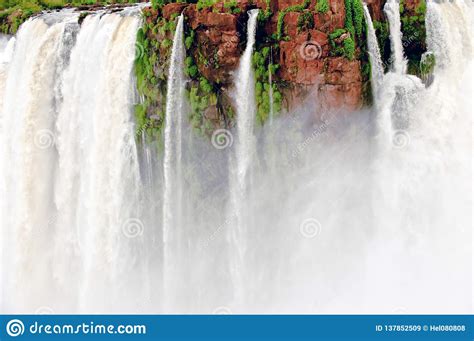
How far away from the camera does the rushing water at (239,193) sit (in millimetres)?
15148

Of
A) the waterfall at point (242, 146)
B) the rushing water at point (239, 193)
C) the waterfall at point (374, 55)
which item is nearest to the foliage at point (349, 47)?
the waterfall at point (374, 55)

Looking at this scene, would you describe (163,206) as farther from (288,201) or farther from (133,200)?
(288,201)

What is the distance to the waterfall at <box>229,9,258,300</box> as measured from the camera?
15.4 meters

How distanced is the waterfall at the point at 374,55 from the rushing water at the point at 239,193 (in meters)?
0.04

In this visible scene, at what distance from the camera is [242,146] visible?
16000mm

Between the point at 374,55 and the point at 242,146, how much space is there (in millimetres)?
4357

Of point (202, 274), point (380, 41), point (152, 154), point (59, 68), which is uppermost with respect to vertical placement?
point (59, 68)

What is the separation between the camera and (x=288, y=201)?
52.8ft

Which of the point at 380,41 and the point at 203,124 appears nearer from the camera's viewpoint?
the point at 380,41

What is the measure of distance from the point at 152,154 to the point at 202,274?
12.9ft

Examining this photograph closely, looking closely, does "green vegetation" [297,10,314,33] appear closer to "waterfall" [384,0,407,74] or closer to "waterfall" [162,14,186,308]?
"waterfall" [384,0,407,74]

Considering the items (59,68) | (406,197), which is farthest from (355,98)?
(59,68)

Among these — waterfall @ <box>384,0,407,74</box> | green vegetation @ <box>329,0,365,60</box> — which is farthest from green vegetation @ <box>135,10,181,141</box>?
waterfall @ <box>384,0,407,74</box>

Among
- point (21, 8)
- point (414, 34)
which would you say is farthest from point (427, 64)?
point (21, 8)
